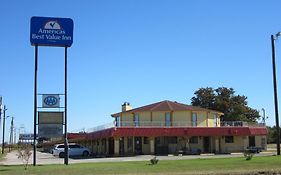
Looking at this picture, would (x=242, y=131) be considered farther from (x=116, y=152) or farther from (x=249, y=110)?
(x=249, y=110)

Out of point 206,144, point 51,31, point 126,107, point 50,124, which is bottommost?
point 206,144

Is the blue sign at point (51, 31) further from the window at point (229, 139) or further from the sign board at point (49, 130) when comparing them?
the window at point (229, 139)

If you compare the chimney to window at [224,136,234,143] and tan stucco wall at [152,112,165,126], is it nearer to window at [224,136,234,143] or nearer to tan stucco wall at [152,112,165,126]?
tan stucco wall at [152,112,165,126]

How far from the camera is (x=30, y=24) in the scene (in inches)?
1357

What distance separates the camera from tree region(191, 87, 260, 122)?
94312 millimetres

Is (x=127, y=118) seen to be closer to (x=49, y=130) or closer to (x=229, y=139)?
(x=229, y=139)

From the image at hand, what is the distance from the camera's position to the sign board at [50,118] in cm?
3466

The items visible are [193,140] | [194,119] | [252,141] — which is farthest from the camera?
[252,141]

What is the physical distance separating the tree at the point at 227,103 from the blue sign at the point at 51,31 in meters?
62.7

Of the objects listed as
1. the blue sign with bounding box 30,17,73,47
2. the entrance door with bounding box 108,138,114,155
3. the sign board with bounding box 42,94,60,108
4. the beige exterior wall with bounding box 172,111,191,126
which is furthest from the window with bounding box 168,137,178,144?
the blue sign with bounding box 30,17,73,47

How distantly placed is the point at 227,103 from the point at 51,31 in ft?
212

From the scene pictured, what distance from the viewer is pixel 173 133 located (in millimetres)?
57594

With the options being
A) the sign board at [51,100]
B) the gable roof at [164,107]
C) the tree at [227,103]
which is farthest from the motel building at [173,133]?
the tree at [227,103]

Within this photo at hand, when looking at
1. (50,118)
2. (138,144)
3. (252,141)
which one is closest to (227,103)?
(252,141)
